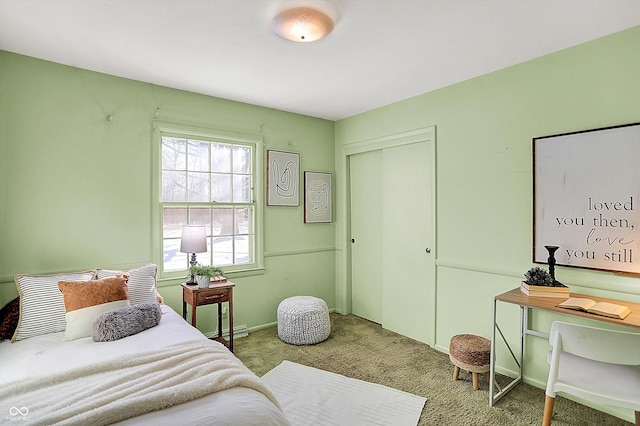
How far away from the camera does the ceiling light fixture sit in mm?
1982

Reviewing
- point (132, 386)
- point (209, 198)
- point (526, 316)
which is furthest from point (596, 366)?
point (209, 198)

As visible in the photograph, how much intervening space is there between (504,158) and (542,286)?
1.11 m

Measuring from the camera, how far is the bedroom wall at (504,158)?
2.34 m

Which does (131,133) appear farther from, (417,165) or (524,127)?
(524,127)

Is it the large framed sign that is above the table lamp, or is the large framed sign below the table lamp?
above

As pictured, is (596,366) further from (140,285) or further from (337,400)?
(140,285)

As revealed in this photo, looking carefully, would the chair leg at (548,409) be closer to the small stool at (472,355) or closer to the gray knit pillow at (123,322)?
the small stool at (472,355)

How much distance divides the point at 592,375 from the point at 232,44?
10.1 ft

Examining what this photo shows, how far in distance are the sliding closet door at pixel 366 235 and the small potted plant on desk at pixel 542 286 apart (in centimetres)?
188

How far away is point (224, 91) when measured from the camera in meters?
3.43

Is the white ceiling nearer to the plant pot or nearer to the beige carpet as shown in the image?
the plant pot

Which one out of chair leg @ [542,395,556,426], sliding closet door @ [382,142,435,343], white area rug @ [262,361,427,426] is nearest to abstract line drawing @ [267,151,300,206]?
sliding closet door @ [382,142,435,343]

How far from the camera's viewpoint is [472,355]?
259 centimetres

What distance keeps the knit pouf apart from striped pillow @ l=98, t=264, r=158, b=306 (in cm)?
133
